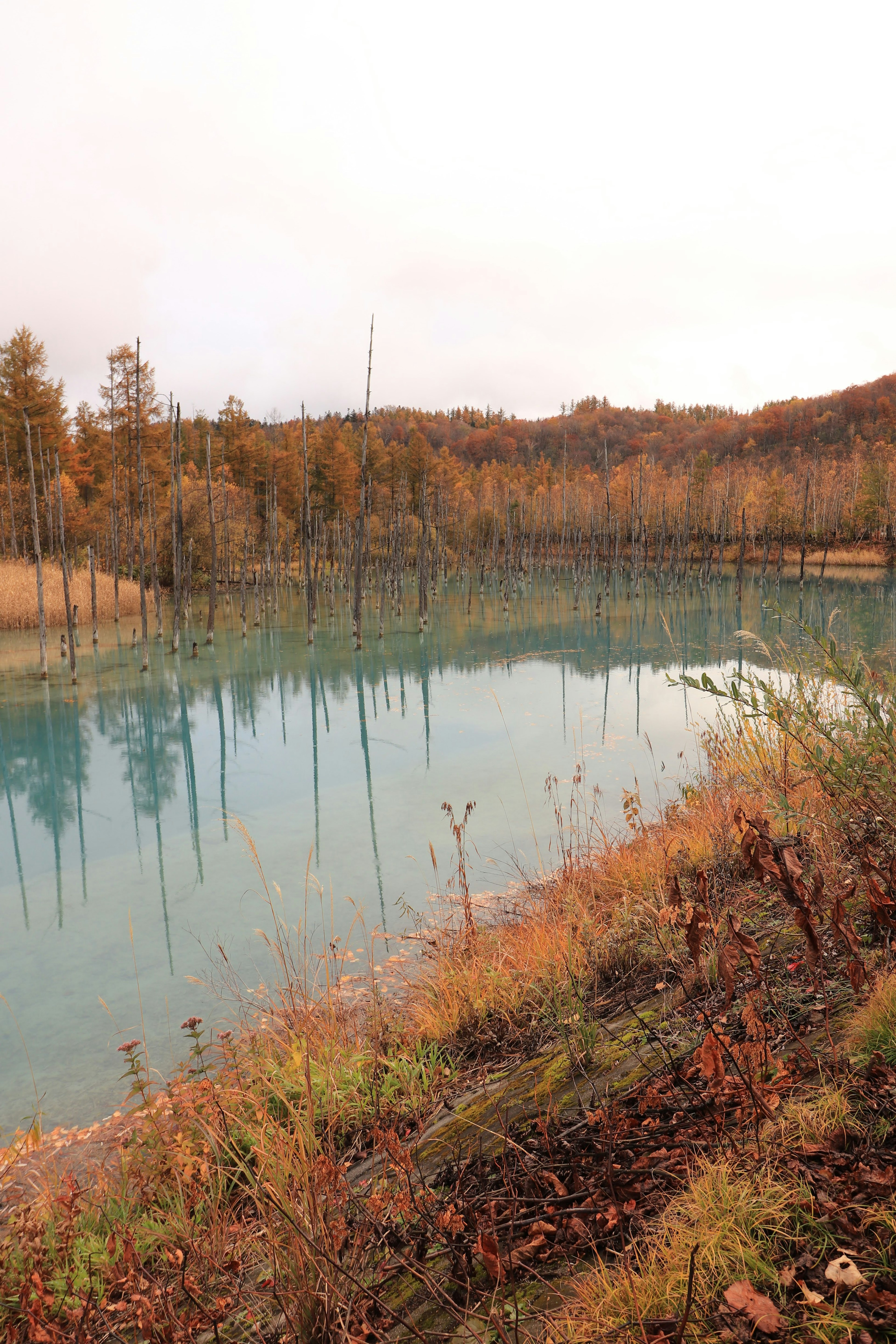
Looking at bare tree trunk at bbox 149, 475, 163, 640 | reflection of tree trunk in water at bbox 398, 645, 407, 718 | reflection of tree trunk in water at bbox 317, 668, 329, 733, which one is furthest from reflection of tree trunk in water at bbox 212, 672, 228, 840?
bare tree trunk at bbox 149, 475, 163, 640

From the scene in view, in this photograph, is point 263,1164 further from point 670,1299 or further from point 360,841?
point 360,841

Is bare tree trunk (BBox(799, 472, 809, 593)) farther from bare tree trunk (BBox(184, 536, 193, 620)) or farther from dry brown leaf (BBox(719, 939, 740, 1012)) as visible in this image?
dry brown leaf (BBox(719, 939, 740, 1012))

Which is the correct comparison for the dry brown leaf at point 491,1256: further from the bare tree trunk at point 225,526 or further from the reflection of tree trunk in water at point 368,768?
the bare tree trunk at point 225,526

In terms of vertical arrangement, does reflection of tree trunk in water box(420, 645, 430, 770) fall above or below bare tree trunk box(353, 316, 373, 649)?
below

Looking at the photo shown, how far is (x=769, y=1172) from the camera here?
1536 mm

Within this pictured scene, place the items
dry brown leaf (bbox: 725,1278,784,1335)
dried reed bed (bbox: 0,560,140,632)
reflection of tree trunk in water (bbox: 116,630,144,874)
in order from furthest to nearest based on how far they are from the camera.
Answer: dried reed bed (bbox: 0,560,140,632)
reflection of tree trunk in water (bbox: 116,630,144,874)
dry brown leaf (bbox: 725,1278,784,1335)

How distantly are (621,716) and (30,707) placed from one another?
11.8 m

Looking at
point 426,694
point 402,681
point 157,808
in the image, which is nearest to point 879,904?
point 157,808

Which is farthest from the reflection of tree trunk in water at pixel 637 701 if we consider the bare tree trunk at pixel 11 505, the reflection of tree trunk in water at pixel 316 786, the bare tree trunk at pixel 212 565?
the bare tree trunk at pixel 11 505

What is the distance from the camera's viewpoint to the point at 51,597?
985 inches

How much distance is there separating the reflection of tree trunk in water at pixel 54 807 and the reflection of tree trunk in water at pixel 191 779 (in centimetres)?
128

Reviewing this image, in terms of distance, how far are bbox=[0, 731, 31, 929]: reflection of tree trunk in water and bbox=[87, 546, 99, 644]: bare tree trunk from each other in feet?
31.0

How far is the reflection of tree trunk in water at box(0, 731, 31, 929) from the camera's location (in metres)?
6.77

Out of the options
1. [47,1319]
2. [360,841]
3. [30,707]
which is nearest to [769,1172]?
[47,1319]
